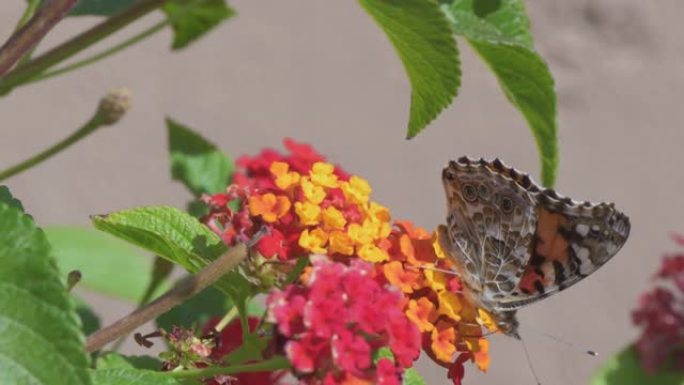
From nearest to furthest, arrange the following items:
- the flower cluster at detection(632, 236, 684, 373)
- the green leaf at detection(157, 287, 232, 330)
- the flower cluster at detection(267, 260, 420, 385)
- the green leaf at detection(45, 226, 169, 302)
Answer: the flower cluster at detection(267, 260, 420, 385) < the green leaf at detection(157, 287, 232, 330) < the green leaf at detection(45, 226, 169, 302) < the flower cluster at detection(632, 236, 684, 373)

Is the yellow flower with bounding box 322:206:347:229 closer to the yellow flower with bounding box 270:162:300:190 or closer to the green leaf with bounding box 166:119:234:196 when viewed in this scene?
the yellow flower with bounding box 270:162:300:190

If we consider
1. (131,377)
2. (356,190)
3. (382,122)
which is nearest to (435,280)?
(356,190)

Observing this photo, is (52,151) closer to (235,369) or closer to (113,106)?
(113,106)

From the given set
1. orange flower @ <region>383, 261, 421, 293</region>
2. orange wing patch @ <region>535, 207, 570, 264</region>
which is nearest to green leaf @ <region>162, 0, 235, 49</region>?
orange wing patch @ <region>535, 207, 570, 264</region>

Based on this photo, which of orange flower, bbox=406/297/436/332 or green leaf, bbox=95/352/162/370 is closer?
orange flower, bbox=406/297/436/332

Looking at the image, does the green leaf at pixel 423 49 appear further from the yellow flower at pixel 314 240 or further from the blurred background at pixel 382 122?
the blurred background at pixel 382 122

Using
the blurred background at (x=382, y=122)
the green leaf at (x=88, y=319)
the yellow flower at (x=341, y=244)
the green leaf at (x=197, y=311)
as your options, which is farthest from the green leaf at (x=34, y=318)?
the blurred background at (x=382, y=122)

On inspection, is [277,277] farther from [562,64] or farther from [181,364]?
[562,64]
